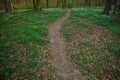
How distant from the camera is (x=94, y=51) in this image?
1084 cm

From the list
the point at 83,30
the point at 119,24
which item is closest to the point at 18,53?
the point at 83,30

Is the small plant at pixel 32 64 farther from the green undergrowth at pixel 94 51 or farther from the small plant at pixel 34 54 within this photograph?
the green undergrowth at pixel 94 51

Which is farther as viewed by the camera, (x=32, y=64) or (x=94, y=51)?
(x=94, y=51)

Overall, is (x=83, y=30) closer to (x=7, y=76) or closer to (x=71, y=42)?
(x=71, y=42)

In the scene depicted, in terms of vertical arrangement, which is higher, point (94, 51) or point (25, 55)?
point (25, 55)

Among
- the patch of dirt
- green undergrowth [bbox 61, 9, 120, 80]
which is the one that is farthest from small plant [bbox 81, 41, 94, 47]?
the patch of dirt

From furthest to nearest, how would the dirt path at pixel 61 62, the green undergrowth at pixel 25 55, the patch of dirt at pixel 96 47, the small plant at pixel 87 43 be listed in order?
the small plant at pixel 87 43
the patch of dirt at pixel 96 47
the green undergrowth at pixel 25 55
the dirt path at pixel 61 62

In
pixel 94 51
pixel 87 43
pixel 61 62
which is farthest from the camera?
pixel 87 43

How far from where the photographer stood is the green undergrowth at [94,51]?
8.87 metres

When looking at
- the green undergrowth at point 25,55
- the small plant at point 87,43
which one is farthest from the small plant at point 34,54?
the small plant at point 87,43

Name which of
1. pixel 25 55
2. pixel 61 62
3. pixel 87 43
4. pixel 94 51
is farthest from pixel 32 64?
pixel 87 43

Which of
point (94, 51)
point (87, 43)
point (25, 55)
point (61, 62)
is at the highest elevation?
point (87, 43)

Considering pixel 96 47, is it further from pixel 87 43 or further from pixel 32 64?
pixel 32 64

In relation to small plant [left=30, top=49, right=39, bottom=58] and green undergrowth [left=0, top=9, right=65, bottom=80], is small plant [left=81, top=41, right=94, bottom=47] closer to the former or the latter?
green undergrowth [left=0, top=9, right=65, bottom=80]
